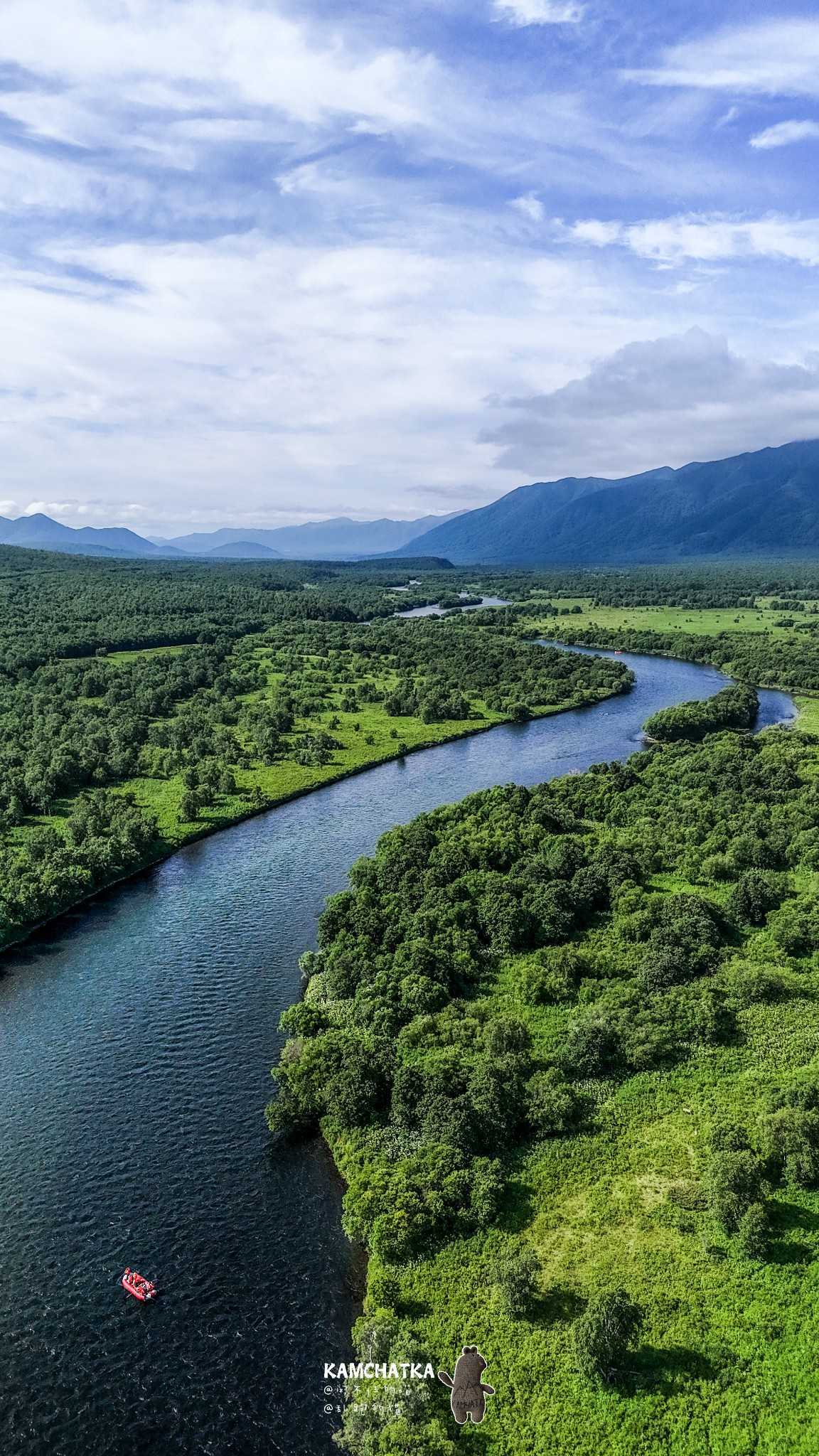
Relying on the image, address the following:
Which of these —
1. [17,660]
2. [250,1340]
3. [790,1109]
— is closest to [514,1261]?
[250,1340]

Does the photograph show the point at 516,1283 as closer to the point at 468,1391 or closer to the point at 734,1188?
the point at 468,1391

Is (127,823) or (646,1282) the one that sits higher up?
(127,823)

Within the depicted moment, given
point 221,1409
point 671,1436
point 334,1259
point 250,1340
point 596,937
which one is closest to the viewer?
point 671,1436

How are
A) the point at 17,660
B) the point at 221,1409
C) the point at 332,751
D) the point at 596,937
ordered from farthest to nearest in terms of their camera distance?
the point at 17,660 → the point at 332,751 → the point at 596,937 → the point at 221,1409

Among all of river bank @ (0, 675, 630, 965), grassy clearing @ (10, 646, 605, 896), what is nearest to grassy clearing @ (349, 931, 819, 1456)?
river bank @ (0, 675, 630, 965)

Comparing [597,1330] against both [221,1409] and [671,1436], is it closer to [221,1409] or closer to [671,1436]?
[671,1436]

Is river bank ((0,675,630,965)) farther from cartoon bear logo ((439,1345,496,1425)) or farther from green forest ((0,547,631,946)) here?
cartoon bear logo ((439,1345,496,1425))
